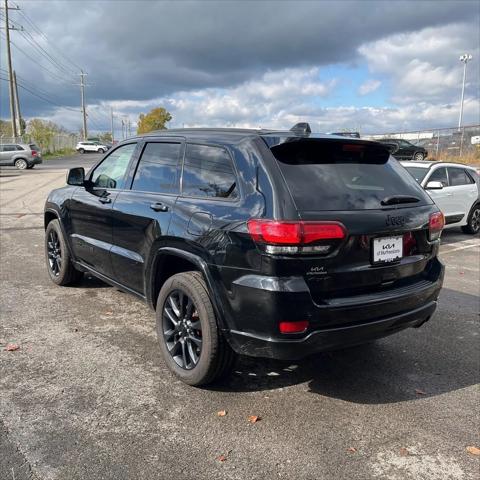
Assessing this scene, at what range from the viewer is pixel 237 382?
375cm

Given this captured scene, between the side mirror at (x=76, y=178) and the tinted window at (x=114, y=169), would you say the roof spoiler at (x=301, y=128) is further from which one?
the side mirror at (x=76, y=178)

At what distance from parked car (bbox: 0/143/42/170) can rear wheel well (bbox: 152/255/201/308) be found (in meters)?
32.8

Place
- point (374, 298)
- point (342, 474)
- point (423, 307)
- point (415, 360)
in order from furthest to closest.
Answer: point (415, 360) < point (423, 307) < point (374, 298) < point (342, 474)

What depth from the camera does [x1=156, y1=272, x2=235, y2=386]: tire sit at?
3348 mm

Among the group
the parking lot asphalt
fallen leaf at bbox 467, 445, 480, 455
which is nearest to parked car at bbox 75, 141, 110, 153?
the parking lot asphalt

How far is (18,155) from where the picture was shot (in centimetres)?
3322

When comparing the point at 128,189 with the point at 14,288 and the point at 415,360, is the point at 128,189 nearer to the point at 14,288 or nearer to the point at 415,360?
the point at 14,288

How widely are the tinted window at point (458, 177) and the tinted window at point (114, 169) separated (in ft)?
25.1

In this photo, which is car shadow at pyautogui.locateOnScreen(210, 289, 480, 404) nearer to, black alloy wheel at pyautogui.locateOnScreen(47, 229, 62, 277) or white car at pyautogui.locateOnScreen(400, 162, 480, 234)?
black alloy wheel at pyautogui.locateOnScreen(47, 229, 62, 277)

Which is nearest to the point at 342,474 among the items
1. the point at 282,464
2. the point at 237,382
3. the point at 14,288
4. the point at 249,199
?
the point at 282,464

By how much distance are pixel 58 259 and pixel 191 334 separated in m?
3.11

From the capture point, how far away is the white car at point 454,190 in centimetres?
980

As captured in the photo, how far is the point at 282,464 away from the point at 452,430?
118 centimetres

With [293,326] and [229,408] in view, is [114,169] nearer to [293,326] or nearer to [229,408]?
[229,408]
